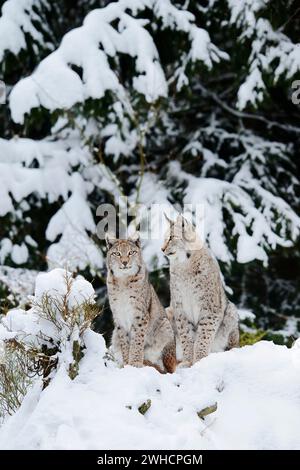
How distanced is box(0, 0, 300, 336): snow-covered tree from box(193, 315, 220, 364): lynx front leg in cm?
258

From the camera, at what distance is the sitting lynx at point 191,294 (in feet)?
18.4

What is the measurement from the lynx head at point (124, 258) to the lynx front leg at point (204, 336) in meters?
0.65

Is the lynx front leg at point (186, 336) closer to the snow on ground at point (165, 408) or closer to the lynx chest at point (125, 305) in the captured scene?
the lynx chest at point (125, 305)

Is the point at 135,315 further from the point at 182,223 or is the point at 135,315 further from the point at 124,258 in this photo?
the point at 182,223

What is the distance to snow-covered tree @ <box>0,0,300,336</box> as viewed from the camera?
8195 mm

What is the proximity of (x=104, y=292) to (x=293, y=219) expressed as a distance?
104 inches

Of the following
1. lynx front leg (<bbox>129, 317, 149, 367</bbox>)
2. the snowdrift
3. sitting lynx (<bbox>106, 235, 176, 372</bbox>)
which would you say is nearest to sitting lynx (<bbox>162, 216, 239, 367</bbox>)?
sitting lynx (<bbox>106, 235, 176, 372</bbox>)

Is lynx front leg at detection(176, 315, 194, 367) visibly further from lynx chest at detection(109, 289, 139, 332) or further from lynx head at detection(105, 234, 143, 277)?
lynx head at detection(105, 234, 143, 277)

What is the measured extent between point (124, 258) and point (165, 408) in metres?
1.65

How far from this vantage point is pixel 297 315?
1005 centimetres

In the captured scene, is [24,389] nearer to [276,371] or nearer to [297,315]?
[276,371]

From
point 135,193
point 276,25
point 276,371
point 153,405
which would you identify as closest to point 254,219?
point 135,193

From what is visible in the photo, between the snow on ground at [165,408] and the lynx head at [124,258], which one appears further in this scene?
the lynx head at [124,258]

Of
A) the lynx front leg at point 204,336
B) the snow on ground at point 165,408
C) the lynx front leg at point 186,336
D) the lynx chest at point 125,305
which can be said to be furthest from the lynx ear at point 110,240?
the snow on ground at point 165,408
